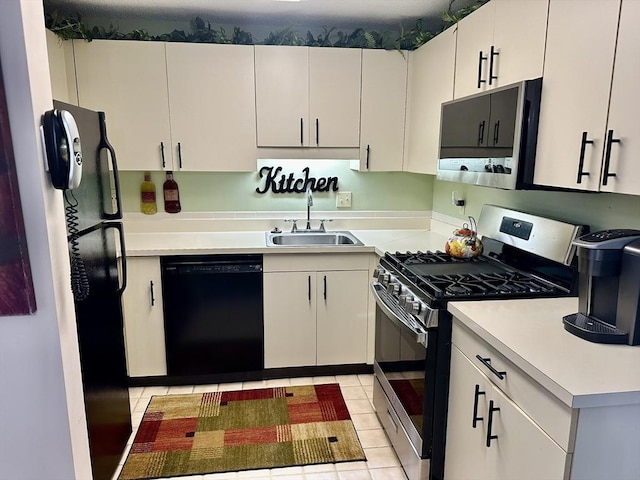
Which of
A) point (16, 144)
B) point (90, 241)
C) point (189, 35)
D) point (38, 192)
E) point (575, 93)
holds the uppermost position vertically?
point (189, 35)

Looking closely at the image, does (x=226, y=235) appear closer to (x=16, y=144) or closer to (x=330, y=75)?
(x=330, y=75)

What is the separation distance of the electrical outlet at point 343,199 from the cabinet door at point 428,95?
49 cm

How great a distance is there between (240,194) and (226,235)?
339mm

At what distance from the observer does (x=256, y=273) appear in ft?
9.02

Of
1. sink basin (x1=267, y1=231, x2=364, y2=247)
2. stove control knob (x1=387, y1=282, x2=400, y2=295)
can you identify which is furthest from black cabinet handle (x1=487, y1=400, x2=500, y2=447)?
sink basin (x1=267, y1=231, x2=364, y2=247)

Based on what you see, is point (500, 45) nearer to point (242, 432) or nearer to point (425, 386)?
point (425, 386)

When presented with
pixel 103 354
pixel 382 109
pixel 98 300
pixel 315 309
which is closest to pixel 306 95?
pixel 382 109

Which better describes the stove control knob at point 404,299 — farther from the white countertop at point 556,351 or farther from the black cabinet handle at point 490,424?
the black cabinet handle at point 490,424

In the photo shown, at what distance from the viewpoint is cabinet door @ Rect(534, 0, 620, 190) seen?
53.8 inches

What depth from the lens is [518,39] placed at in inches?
69.8

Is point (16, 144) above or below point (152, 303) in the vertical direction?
above

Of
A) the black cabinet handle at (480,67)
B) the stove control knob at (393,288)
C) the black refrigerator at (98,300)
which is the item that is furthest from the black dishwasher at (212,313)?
the black cabinet handle at (480,67)

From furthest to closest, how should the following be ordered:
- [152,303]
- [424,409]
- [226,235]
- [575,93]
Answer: [226,235] < [152,303] < [424,409] < [575,93]

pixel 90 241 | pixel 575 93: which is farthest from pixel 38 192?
pixel 575 93
